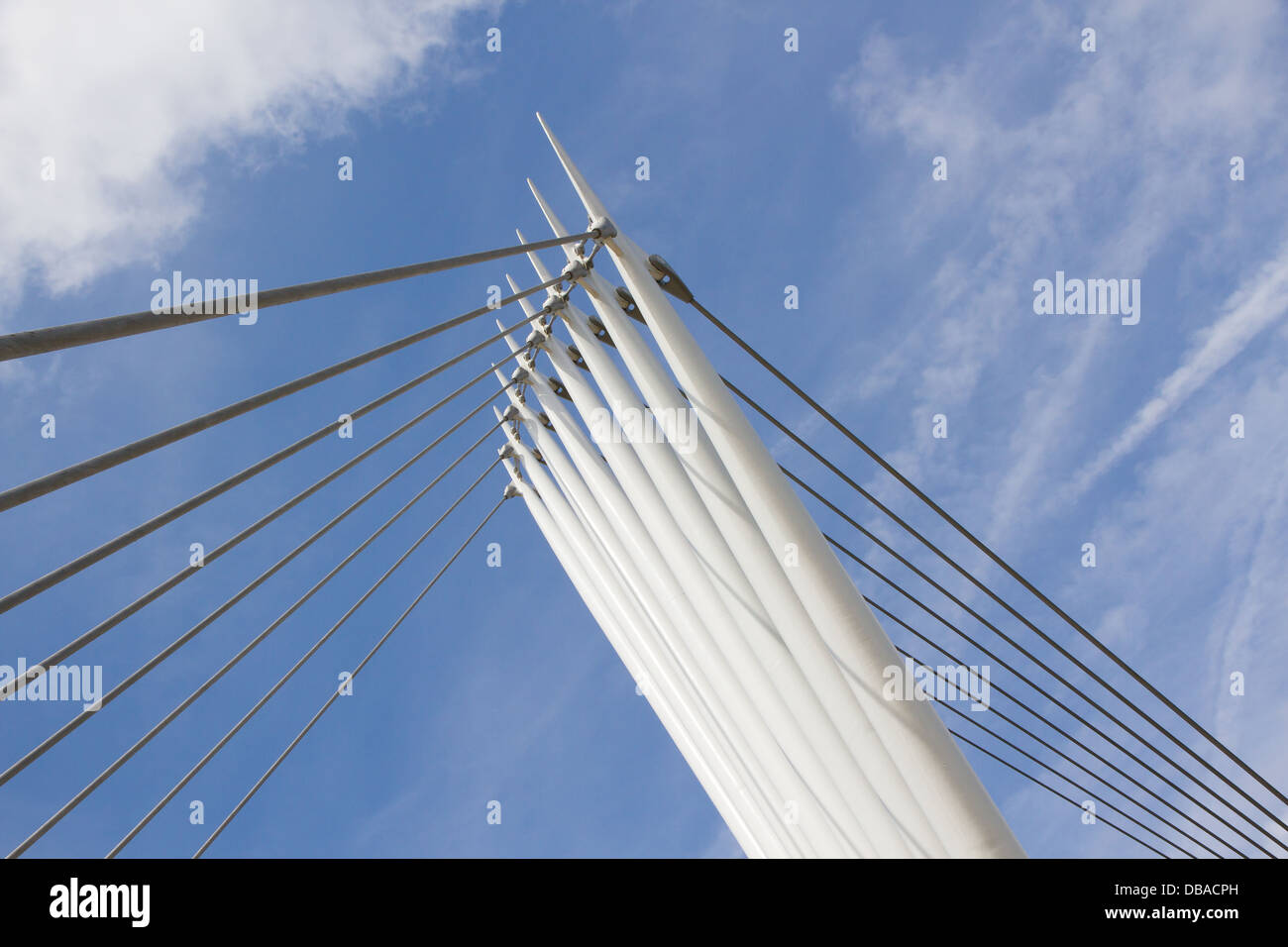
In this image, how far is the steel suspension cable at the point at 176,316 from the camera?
4.18 metres

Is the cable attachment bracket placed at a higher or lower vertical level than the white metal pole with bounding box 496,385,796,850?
higher

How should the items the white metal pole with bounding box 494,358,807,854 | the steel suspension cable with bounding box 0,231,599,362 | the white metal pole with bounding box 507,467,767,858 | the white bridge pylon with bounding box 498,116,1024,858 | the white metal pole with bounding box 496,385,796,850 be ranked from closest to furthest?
the steel suspension cable with bounding box 0,231,599,362
the white bridge pylon with bounding box 498,116,1024,858
the white metal pole with bounding box 494,358,807,854
the white metal pole with bounding box 496,385,796,850
the white metal pole with bounding box 507,467,767,858

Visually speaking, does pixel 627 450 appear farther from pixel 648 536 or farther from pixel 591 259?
pixel 591 259

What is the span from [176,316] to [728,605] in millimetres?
9892

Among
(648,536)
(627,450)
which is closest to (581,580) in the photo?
(648,536)

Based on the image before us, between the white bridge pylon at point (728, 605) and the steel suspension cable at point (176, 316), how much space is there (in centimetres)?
406

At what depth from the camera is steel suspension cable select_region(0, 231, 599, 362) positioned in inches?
164

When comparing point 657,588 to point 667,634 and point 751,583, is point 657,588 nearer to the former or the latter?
point 667,634

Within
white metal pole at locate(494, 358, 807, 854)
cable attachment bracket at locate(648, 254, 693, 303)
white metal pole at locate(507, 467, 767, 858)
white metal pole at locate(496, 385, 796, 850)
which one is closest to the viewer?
cable attachment bracket at locate(648, 254, 693, 303)

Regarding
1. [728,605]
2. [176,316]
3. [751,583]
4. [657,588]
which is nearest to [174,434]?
[176,316]

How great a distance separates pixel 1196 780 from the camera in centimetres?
1991

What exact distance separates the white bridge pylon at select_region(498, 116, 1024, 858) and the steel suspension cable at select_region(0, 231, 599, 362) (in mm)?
4060

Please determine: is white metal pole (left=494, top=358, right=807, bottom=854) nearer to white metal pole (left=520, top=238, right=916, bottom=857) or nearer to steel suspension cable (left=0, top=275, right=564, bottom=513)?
white metal pole (left=520, top=238, right=916, bottom=857)

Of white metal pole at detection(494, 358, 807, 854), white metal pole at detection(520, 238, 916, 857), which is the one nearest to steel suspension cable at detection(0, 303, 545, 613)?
white metal pole at detection(520, 238, 916, 857)
